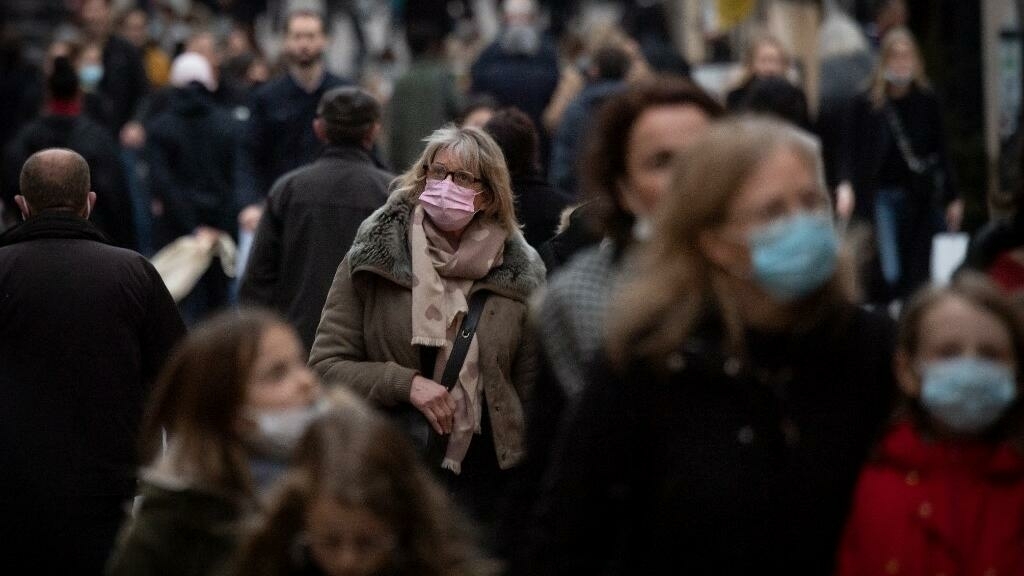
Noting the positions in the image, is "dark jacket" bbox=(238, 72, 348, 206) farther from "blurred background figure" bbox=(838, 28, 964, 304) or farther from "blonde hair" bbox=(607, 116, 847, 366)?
"blonde hair" bbox=(607, 116, 847, 366)

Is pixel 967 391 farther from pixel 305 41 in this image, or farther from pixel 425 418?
pixel 305 41

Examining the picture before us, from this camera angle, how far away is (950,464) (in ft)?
13.0

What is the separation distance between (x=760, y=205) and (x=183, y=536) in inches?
49.6

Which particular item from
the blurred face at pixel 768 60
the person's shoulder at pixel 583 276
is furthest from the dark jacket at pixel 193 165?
the person's shoulder at pixel 583 276

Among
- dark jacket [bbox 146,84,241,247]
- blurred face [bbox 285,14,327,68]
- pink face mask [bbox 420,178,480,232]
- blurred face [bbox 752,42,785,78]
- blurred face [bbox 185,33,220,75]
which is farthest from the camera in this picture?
blurred face [bbox 185,33,220,75]

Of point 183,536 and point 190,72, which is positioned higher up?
point 183,536

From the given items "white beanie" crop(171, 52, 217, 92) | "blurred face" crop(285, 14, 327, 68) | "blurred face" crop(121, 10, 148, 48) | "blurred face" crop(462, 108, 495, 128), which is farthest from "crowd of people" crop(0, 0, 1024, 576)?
"blurred face" crop(121, 10, 148, 48)

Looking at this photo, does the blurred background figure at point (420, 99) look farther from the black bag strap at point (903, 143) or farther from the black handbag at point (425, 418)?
the black handbag at point (425, 418)

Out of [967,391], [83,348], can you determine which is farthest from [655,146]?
[83,348]

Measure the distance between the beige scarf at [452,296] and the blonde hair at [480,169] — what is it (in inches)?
2.9

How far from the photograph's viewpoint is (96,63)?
1797cm

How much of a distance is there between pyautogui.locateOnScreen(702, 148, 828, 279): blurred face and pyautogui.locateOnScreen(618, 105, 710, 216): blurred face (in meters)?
0.55

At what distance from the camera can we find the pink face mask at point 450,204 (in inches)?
270

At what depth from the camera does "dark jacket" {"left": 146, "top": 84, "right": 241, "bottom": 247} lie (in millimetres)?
13688
